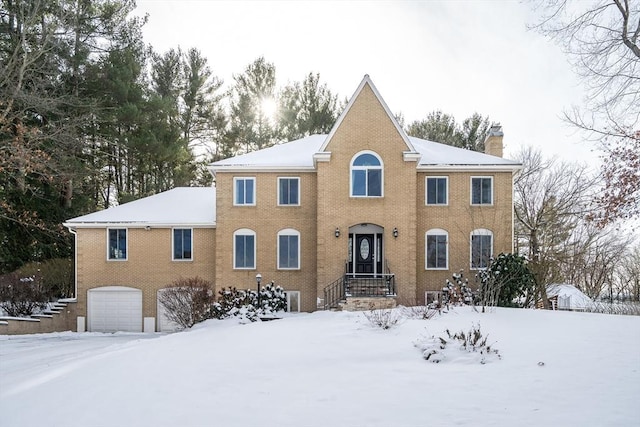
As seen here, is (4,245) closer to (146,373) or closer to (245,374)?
(146,373)

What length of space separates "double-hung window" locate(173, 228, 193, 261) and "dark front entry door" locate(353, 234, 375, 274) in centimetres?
768

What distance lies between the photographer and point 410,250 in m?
18.6

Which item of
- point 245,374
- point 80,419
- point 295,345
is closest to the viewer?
point 80,419

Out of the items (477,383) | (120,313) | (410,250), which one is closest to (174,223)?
(120,313)

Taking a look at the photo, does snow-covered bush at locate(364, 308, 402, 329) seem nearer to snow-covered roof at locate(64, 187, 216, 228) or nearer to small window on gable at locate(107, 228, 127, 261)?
snow-covered roof at locate(64, 187, 216, 228)

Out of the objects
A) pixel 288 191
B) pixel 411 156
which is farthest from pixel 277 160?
pixel 411 156

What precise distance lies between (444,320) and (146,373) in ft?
21.6

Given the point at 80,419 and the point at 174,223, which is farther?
the point at 174,223

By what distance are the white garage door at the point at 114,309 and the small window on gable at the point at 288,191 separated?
7.82 m

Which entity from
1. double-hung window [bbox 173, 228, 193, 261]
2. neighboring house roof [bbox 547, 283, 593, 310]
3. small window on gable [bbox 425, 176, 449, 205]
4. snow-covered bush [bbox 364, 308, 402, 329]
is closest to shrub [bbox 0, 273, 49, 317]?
double-hung window [bbox 173, 228, 193, 261]

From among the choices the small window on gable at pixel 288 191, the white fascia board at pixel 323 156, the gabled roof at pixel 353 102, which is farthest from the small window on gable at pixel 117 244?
the gabled roof at pixel 353 102

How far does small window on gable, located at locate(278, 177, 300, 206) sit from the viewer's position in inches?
786

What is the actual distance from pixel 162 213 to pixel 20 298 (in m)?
7.36

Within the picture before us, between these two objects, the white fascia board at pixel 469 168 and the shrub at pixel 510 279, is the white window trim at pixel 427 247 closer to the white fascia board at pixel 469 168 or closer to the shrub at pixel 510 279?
the white fascia board at pixel 469 168
